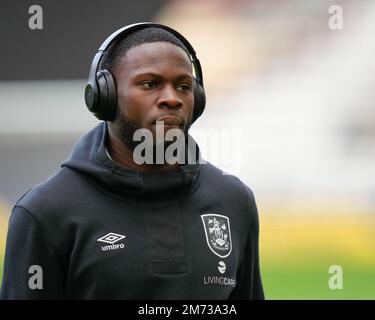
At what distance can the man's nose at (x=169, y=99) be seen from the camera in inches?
50.0

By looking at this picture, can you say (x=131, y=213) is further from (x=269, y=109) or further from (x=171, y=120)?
(x=269, y=109)

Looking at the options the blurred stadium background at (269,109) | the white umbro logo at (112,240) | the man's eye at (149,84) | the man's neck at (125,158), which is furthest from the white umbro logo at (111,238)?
the blurred stadium background at (269,109)

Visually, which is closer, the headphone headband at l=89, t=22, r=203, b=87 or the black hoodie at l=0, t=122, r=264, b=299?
the black hoodie at l=0, t=122, r=264, b=299

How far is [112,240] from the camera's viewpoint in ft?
4.13

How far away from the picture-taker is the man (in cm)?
125

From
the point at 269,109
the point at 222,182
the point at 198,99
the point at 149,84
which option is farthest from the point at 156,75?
the point at 269,109

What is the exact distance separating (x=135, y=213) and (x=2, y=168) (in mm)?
2075

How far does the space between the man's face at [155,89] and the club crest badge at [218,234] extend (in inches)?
6.6

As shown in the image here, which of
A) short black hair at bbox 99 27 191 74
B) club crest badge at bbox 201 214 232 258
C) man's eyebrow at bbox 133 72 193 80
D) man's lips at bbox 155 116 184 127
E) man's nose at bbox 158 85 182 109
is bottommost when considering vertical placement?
club crest badge at bbox 201 214 232 258

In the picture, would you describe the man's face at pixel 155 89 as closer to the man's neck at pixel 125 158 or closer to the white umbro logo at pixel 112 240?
the man's neck at pixel 125 158

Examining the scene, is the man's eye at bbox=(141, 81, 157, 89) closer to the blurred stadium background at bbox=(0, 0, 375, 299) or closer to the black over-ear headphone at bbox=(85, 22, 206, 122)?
Answer: the black over-ear headphone at bbox=(85, 22, 206, 122)

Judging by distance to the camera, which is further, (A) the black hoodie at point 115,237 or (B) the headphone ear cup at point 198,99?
(B) the headphone ear cup at point 198,99

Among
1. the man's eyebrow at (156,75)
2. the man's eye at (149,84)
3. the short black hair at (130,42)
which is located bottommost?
the man's eye at (149,84)

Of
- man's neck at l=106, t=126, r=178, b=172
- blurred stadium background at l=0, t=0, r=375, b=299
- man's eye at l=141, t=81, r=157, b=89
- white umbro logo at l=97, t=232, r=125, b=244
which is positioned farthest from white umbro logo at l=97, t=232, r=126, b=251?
blurred stadium background at l=0, t=0, r=375, b=299
